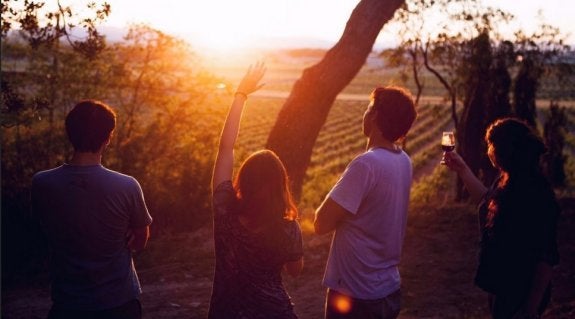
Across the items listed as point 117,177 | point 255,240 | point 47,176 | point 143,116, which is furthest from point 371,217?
point 143,116

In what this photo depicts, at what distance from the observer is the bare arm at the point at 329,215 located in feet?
10.2

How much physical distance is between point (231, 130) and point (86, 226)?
90 cm

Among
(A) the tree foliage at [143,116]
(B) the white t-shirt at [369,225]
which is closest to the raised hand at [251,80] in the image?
(B) the white t-shirt at [369,225]

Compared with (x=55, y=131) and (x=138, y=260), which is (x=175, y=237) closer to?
(x=138, y=260)

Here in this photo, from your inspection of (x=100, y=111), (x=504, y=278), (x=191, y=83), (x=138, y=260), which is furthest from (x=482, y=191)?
(x=191, y=83)

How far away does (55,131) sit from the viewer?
11.7m

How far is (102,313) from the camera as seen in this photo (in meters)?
3.10

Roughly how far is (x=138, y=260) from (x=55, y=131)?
385cm

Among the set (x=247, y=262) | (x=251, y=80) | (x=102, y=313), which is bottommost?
(x=102, y=313)

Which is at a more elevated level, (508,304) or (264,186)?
(264,186)

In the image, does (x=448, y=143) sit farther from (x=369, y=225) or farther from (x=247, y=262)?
(x=247, y=262)

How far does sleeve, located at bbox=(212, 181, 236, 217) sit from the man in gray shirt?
0.46m

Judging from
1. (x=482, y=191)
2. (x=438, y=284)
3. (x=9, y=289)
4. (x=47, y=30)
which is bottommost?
(x=9, y=289)

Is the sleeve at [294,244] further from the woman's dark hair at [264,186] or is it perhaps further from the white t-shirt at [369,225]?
the white t-shirt at [369,225]
